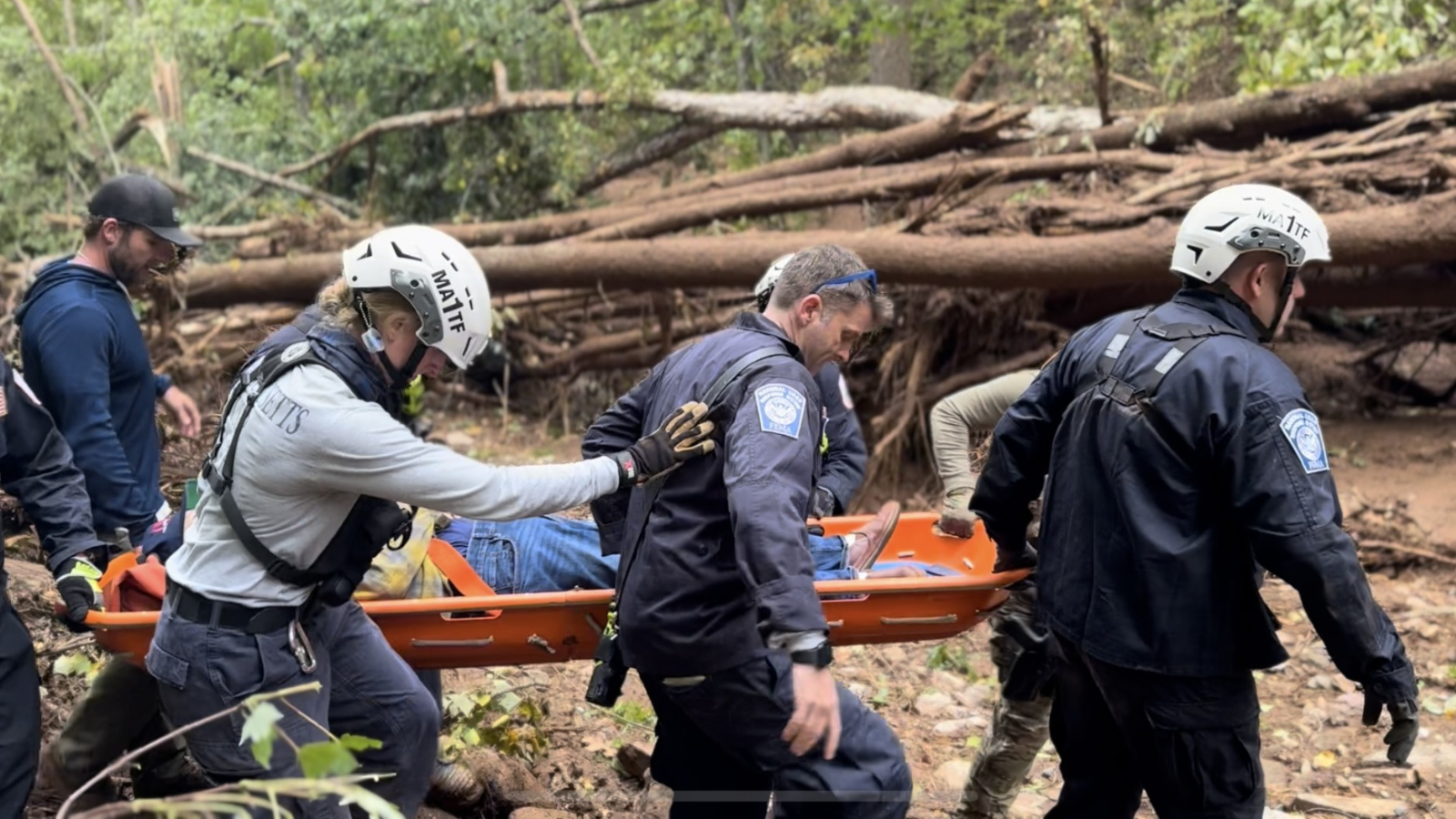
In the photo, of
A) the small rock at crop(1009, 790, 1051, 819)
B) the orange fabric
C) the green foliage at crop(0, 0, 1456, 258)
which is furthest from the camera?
the green foliage at crop(0, 0, 1456, 258)

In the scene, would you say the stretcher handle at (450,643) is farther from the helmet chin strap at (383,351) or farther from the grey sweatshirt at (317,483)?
the helmet chin strap at (383,351)

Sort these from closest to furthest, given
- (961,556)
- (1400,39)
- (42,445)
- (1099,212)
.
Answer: (42,445)
(961,556)
(1099,212)
(1400,39)

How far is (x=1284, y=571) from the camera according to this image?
9.07 ft

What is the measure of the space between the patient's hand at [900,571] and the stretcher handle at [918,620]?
21cm

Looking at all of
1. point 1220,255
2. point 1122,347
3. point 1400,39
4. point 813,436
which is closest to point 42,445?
point 813,436

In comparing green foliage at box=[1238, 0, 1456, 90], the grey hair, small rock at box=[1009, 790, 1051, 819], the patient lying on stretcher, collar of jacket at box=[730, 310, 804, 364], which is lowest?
small rock at box=[1009, 790, 1051, 819]

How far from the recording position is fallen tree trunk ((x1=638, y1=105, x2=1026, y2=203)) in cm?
870

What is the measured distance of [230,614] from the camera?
281 cm

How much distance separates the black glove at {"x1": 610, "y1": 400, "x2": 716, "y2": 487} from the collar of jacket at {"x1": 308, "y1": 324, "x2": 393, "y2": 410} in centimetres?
57

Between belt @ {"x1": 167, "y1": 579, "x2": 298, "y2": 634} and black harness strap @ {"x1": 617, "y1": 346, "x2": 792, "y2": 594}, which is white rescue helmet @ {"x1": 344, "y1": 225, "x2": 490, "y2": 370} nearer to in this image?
black harness strap @ {"x1": 617, "y1": 346, "x2": 792, "y2": 594}

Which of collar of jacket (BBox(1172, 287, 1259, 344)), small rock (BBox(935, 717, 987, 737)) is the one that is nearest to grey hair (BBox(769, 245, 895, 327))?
collar of jacket (BBox(1172, 287, 1259, 344))

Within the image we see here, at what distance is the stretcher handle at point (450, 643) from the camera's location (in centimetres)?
349

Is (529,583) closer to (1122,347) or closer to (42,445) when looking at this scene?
(42,445)

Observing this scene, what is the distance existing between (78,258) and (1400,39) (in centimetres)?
781
